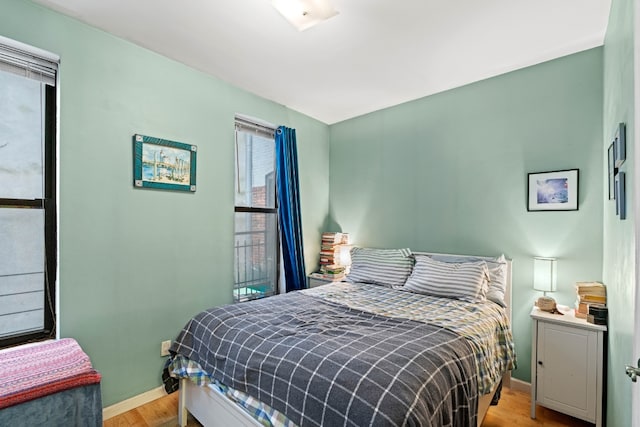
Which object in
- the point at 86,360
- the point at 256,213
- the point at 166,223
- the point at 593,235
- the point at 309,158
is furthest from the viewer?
the point at 309,158

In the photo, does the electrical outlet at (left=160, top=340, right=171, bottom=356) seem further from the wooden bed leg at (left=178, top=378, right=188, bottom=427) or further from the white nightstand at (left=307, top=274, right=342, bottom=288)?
the white nightstand at (left=307, top=274, right=342, bottom=288)

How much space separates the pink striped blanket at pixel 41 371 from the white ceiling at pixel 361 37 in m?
2.01

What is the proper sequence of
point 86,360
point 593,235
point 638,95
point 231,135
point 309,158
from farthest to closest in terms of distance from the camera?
point 309,158 < point 231,135 < point 593,235 < point 86,360 < point 638,95

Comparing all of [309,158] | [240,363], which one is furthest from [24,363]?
[309,158]

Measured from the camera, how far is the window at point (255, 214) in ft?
10.1

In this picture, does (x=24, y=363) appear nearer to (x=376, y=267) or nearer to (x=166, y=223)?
(x=166, y=223)

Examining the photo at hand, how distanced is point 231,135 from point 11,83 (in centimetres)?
145

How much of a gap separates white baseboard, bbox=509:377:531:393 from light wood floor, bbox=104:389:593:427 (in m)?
0.12

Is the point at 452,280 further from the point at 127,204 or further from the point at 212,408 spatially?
the point at 127,204

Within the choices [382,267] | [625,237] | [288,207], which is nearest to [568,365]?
[625,237]

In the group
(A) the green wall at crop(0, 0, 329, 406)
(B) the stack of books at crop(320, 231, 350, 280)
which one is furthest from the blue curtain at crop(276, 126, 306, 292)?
(A) the green wall at crop(0, 0, 329, 406)

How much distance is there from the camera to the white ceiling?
1877 millimetres

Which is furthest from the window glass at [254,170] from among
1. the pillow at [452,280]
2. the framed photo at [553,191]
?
the framed photo at [553,191]

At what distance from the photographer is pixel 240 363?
1563mm
